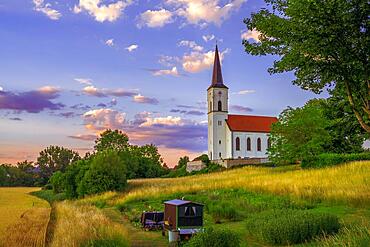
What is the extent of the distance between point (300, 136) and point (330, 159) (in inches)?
328

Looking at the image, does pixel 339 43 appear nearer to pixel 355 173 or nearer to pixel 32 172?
pixel 355 173

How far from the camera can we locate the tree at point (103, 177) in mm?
43909

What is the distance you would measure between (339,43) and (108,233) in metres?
9.92

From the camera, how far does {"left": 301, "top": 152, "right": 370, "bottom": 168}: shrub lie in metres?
41.4

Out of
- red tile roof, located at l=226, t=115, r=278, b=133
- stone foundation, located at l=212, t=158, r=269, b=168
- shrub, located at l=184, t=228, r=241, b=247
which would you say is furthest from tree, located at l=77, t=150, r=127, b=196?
red tile roof, located at l=226, t=115, r=278, b=133

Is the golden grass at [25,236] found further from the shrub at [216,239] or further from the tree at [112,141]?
the tree at [112,141]

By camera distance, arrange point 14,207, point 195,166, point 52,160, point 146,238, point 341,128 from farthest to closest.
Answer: point 52,160 → point 195,166 → point 341,128 → point 14,207 → point 146,238

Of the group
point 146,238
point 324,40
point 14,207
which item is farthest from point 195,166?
point 324,40

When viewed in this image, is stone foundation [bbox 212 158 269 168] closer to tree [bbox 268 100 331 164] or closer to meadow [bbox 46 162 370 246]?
tree [bbox 268 100 331 164]

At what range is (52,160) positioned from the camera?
130125 mm

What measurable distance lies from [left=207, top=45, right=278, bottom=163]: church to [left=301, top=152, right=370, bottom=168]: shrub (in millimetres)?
55239

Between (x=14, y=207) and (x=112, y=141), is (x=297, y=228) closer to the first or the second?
(x=14, y=207)

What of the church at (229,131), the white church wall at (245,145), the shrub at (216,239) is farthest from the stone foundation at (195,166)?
the shrub at (216,239)

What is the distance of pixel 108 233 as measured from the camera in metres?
12.8
